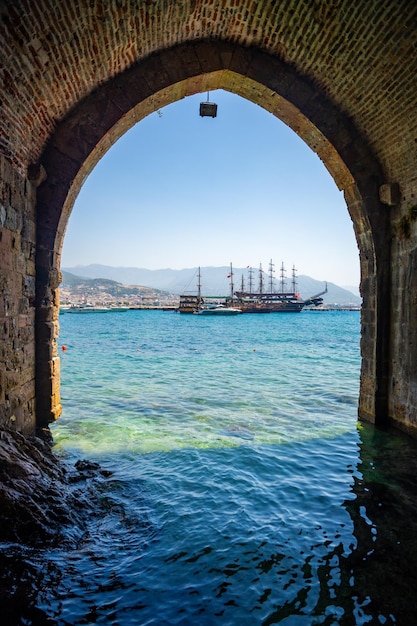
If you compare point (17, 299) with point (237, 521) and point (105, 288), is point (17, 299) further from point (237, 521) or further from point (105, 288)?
point (105, 288)

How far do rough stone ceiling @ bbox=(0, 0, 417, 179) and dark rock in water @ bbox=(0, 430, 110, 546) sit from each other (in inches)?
134

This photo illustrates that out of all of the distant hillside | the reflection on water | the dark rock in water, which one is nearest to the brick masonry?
the dark rock in water

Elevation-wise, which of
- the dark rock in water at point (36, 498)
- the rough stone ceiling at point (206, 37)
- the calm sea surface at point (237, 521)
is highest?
the rough stone ceiling at point (206, 37)

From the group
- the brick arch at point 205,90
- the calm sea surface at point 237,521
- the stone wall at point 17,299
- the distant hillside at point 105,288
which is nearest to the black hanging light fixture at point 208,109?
the brick arch at point 205,90

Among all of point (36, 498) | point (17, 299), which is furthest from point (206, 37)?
point (36, 498)

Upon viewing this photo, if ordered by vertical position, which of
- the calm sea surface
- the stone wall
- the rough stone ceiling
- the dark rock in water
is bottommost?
the calm sea surface

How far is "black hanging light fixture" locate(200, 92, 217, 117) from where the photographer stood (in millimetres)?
7676

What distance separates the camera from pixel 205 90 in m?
7.31

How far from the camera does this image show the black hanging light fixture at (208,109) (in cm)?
768

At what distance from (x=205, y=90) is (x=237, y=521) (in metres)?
6.69

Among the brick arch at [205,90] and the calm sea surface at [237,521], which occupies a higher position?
the brick arch at [205,90]

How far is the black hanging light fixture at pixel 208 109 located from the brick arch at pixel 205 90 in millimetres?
413

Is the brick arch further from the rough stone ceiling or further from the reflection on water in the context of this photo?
the reflection on water

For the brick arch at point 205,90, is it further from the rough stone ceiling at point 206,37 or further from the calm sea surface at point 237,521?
the calm sea surface at point 237,521
